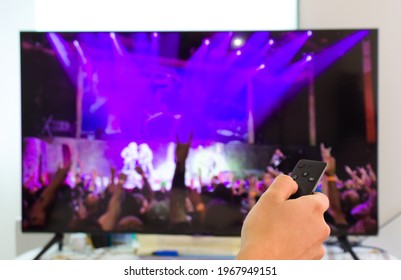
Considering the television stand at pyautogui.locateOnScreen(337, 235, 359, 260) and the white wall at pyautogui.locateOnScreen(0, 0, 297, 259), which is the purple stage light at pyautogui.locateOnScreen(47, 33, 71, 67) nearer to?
the white wall at pyautogui.locateOnScreen(0, 0, 297, 259)

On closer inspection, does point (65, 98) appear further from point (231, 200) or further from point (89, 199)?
point (231, 200)

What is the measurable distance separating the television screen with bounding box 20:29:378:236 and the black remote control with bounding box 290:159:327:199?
40 cm

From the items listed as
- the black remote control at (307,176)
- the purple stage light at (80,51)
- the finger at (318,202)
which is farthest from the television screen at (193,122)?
the finger at (318,202)

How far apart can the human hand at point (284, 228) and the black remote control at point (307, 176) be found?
1.4 inches

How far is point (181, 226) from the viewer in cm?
124

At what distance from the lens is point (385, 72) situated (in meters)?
1.24

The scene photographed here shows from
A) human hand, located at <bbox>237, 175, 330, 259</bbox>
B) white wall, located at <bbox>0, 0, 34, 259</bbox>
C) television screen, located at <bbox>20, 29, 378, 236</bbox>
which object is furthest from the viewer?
white wall, located at <bbox>0, 0, 34, 259</bbox>

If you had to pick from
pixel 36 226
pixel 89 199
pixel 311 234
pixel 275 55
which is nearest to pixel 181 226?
pixel 89 199

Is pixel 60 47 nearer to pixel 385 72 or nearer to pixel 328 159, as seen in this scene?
pixel 328 159

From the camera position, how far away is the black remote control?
0.72m

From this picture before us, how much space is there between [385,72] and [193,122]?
1.71ft

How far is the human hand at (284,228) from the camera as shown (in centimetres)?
66

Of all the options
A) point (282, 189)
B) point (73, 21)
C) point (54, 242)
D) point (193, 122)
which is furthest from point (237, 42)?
point (54, 242)

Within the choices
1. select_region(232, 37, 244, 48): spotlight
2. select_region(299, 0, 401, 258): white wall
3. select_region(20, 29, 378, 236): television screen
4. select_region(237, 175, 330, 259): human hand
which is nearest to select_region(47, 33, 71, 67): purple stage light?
select_region(20, 29, 378, 236): television screen
